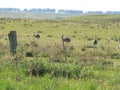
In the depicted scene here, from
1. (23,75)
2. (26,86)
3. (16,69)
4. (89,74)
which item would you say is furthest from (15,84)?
(89,74)

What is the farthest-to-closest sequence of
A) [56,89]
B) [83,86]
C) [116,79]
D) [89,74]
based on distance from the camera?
A: [89,74] → [116,79] → [83,86] → [56,89]

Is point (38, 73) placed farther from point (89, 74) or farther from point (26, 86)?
point (26, 86)

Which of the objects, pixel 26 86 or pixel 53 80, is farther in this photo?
pixel 53 80

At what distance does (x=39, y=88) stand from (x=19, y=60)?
11.7 feet

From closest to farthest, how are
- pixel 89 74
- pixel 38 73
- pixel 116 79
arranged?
pixel 116 79, pixel 38 73, pixel 89 74

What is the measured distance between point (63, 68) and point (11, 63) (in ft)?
4.70

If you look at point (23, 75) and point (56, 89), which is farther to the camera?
point (23, 75)

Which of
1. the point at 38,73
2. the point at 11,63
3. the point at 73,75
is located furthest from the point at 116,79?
the point at 11,63

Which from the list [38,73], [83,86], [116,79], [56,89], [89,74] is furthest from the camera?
[89,74]

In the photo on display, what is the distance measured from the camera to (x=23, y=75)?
34.8 feet

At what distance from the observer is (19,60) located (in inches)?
476

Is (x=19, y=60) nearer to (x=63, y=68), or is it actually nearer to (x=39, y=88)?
(x=63, y=68)

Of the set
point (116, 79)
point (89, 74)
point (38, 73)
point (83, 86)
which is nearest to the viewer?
point (83, 86)

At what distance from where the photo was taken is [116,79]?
34.1ft
